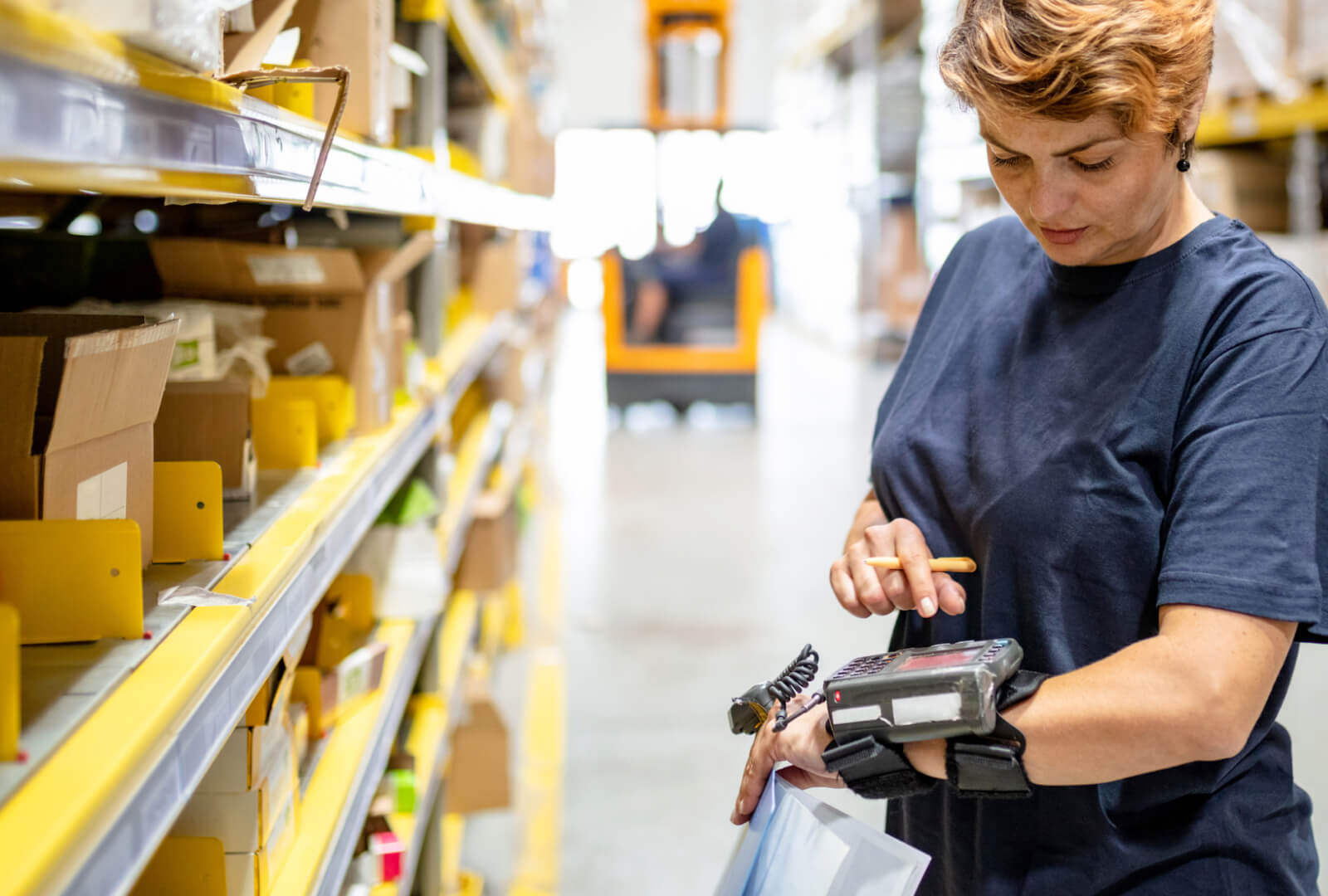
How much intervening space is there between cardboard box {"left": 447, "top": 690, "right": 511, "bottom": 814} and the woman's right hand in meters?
1.58

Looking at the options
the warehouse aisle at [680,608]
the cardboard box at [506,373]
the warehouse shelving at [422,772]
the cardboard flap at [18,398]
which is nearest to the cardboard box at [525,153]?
Result: the cardboard box at [506,373]

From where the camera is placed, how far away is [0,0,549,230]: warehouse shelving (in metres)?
0.52

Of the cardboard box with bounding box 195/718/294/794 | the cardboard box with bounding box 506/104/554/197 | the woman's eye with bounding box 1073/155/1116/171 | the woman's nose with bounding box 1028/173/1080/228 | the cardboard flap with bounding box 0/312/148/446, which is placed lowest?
the cardboard box with bounding box 195/718/294/794

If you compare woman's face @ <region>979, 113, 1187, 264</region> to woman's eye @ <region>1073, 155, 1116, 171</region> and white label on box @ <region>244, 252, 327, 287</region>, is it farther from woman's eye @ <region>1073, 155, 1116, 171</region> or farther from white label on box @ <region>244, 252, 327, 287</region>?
white label on box @ <region>244, 252, 327, 287</region>

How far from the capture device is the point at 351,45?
1488 millimetres

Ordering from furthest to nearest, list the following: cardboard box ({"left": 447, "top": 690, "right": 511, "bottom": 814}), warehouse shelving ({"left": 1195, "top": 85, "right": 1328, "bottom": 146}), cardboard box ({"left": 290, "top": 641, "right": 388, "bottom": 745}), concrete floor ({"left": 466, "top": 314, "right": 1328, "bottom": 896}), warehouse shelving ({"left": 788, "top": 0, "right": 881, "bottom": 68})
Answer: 1. warehouse shelving ({"left": 788, "top": 0, "right": 881, "bottom": 68})
2. warehouse shelving ({"left": 1195, "top": 85, "right": 1328, "bottom": 146})
3. concrete floor ({"left": 466, "top": 314, "right": 1328, "bottom": 896})
4. cardboard box ({"left": 447, "top": 690, "right": 511, "bottom": 814})
5. cardboard box ({"left": 290, "top": 641, "right": 388, "bottom": 745})

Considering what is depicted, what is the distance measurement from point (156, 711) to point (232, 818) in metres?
0.51

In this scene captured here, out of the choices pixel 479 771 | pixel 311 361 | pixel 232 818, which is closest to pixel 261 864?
pixel 232 818

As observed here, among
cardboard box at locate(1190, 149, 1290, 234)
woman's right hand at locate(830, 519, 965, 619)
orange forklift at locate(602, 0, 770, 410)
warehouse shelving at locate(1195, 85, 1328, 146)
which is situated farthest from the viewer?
orange forklift at locate(602, 0, 770, 410)

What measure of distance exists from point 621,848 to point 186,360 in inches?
71.2

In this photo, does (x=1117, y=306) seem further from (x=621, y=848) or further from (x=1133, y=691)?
(x=621, y=848)

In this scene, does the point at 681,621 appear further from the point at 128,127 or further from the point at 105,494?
the point at 128,127

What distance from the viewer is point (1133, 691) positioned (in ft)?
3.08

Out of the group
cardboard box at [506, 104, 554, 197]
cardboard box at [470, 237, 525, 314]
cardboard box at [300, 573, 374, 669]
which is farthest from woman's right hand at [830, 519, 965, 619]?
cardboard box at [506, 104, 554, 197]
